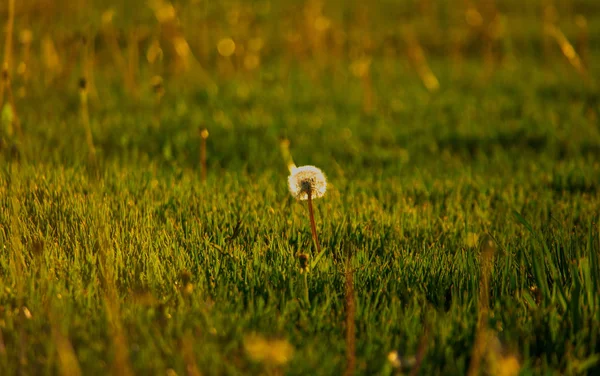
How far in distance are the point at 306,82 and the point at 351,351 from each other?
4.81 metres

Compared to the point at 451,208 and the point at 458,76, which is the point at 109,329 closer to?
the point at 451,208

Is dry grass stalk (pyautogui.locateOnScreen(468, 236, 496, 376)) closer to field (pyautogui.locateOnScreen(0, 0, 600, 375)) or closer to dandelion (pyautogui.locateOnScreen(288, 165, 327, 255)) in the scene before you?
field (pyautogui.locateOnScreen(0, 0, 600, 375))

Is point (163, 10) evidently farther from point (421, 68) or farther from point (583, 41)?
point (583, 41)

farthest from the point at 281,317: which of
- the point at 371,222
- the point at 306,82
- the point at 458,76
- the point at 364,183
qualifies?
the point at 458,76

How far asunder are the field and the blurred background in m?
0.03

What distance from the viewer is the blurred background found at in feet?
13.5

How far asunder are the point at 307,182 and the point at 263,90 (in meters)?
3.51

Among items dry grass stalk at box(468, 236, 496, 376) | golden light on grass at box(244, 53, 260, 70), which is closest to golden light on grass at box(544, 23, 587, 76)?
golden light on grass at box(244, 53, 260, 70)

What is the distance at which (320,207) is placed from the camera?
2.85 m

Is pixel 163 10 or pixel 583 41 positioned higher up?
pixel 163 10

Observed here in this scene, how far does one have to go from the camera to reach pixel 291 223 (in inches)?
102

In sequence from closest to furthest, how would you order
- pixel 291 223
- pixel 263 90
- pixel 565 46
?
1. pixel 291 223
2. pixel 565 46
3. pixel 263 90

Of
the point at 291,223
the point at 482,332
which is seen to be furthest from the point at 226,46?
the point at 482,332

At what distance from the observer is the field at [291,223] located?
167 centimetres
